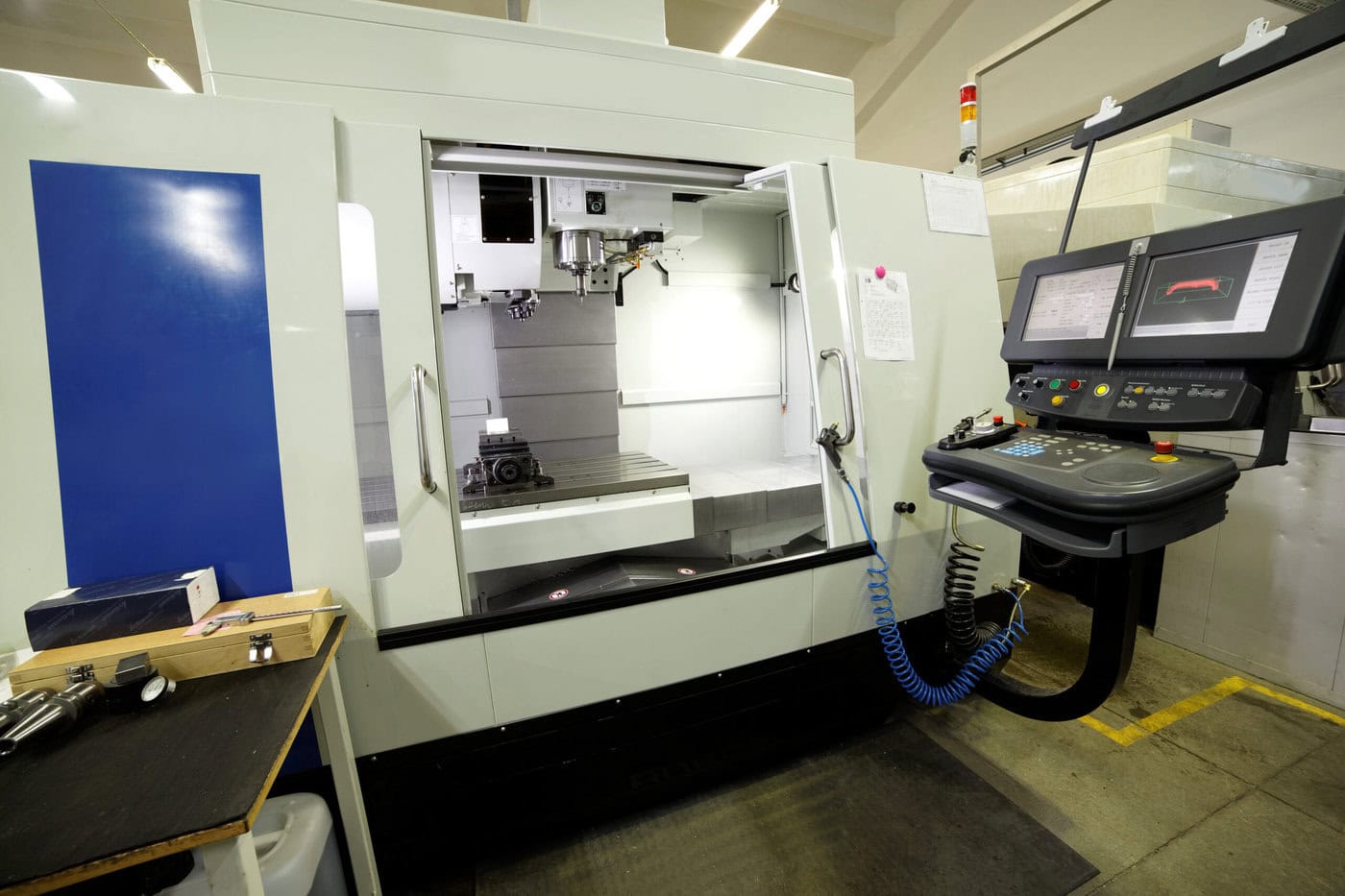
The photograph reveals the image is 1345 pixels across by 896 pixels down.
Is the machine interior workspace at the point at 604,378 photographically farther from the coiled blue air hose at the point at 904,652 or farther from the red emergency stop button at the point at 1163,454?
the red emergency stop button at the point at 1163,454

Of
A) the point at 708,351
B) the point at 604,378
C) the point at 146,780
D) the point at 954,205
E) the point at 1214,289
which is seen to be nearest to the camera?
the point at 146,780

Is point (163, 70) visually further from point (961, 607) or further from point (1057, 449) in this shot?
point (961, 607)

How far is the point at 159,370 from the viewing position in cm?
111

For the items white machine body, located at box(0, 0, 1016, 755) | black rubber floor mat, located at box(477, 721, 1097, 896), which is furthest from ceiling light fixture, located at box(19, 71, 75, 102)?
black rubber floor mat, located at box(477, 721, 1097, 896)

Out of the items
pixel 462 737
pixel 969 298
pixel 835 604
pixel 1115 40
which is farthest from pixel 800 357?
pixel 1115 40

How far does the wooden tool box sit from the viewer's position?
0.93 metres

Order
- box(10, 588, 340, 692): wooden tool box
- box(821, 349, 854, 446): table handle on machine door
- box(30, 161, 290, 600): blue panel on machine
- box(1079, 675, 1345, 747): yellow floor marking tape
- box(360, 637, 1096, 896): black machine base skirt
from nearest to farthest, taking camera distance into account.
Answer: box(10, 588, 340, 692): wooden tool box
box(30, 161, 290, 600): blue panel on machine
box(360, 637, 1096, 896): black machine base skirt
box(821, 349, 854, 446): table handle on machine door
box(1079, 675, 1345, 747): yellow floor marking tape

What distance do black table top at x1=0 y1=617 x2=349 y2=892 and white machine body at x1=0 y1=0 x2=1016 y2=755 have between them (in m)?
0.36

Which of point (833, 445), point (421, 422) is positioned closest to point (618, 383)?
point (833, 445)

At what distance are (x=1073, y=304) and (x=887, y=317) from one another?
481mm

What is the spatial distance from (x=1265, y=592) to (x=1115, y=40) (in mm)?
4477

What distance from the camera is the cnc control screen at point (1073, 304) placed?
50.7 inches

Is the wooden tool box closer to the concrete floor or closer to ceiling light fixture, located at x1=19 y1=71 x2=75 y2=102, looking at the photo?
ceiling light fixture, located at x1=19 y1=71 x2=75 y2=102

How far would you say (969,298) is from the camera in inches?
72.3
